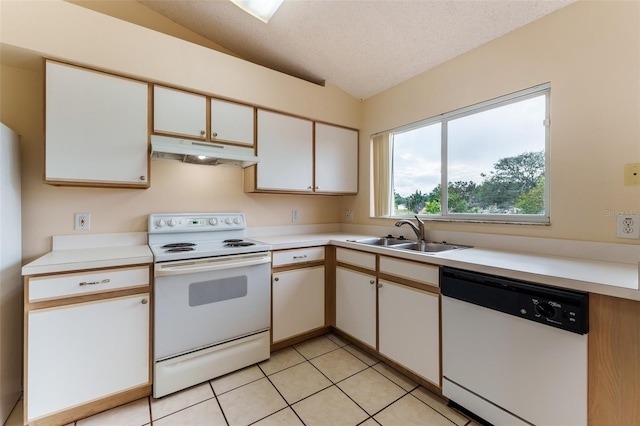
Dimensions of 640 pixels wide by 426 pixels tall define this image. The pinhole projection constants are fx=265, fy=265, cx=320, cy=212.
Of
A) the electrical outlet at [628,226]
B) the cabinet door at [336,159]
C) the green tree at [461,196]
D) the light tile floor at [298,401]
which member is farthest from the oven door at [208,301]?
the electrical outlet at [628,226]

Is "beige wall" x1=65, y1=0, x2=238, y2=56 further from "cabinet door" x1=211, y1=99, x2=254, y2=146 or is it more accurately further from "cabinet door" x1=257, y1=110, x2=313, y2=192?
"cabinet door" x1=257, y1=110, x2=313, y2=192

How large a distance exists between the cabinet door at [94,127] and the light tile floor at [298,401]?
4.72 ft

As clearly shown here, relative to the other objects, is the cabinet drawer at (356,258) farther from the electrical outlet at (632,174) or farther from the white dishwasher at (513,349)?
the electrical outlet at (632,174)

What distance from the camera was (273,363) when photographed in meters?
2.04

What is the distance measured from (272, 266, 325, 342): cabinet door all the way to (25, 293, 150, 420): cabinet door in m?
0.89

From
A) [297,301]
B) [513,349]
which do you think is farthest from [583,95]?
[297,301]

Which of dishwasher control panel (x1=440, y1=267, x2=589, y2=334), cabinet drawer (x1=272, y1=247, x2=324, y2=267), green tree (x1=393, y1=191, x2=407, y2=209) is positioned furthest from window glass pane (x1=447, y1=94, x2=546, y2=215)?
cabinet drawer (x1=272, y1=247, x2=324, y2=267)

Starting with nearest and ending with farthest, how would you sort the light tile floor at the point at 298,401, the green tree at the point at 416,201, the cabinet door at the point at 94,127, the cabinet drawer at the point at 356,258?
1. the light tile floor at the point at 298,401
2. the cabinet door at the point at 94,127
3. the cabinet drawer at the point at 356,258
4. the green tree at the point at 416,201

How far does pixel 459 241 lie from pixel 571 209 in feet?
2.30

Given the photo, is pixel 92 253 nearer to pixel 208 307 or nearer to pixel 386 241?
pixel 208 307

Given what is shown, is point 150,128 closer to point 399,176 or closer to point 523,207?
point 399,176

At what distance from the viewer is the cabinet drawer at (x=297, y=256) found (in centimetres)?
215

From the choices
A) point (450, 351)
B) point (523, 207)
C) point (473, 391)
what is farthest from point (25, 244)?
point (523, 207)

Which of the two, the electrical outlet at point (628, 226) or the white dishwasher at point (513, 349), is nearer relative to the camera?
the white dishwasher at point (513, 349)
